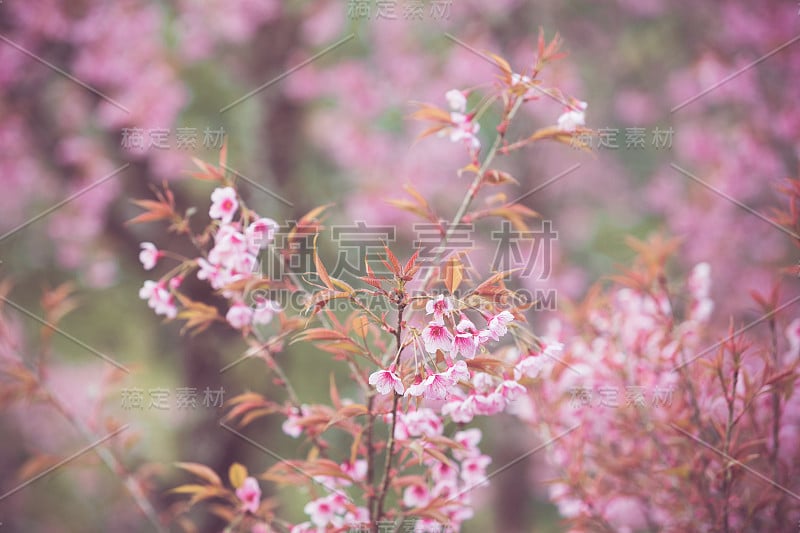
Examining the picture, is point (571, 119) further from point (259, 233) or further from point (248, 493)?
point (248, 493)

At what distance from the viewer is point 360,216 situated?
2492mm

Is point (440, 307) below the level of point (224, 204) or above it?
below

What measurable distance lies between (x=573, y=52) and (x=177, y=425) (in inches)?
93.5

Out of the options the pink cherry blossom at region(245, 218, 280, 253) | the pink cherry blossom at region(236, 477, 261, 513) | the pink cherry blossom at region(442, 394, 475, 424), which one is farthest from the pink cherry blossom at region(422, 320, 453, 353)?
the pink cherry blossom at region(236, 477, 261, 513)

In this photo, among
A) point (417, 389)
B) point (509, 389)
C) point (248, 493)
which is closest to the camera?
point (417, 389)

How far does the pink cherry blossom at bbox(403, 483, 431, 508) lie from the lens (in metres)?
0.90

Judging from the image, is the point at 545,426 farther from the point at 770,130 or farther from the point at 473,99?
the point at 473,99

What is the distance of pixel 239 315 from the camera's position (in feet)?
2.93

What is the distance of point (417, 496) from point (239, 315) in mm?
381

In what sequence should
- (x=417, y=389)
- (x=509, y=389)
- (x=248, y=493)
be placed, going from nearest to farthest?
(x=417, y=389), (x=509, y=389), (x=248, y=493)

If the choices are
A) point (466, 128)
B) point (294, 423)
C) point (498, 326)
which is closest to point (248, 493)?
point (294, 423)

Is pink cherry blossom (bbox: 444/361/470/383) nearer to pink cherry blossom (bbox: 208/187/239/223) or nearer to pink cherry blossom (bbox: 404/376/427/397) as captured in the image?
pink cherry blossom (bbox: 404/376/427/397)

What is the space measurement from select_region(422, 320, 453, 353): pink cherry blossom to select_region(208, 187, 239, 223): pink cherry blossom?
1.19 ft

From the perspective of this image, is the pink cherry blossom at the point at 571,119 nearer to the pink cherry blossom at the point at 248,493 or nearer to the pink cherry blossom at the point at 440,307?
the pink cherry blossom at the point at 440,307
